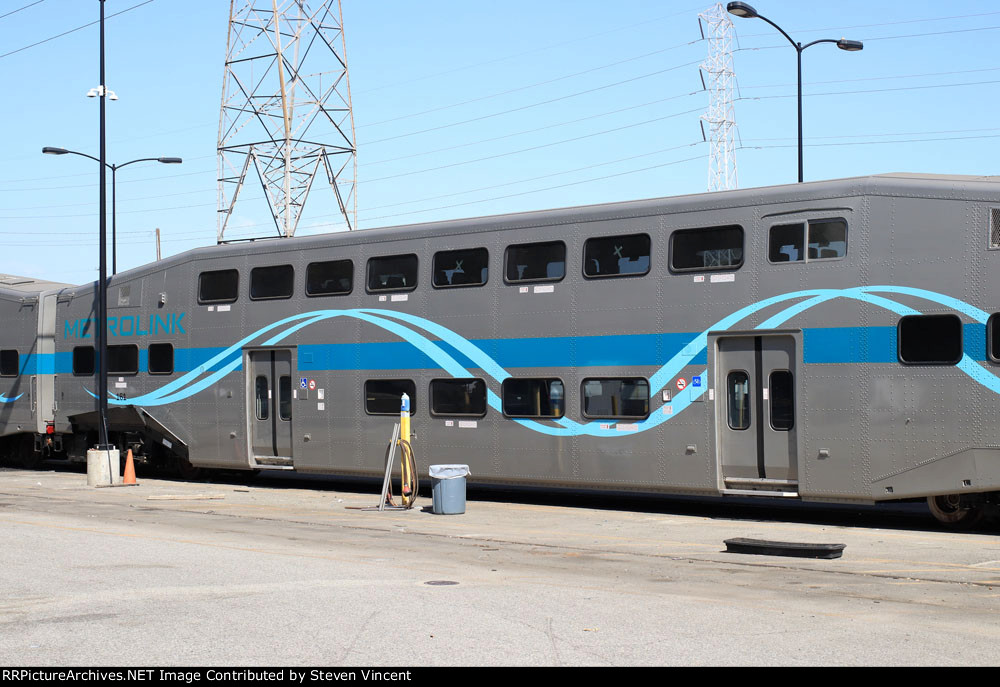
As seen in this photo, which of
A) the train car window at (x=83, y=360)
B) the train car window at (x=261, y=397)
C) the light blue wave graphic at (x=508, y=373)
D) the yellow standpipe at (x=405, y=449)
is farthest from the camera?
the train car window at (x=83, y=360)

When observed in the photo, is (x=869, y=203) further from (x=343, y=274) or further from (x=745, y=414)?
(x=343, y=274)

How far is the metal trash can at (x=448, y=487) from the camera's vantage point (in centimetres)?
1684

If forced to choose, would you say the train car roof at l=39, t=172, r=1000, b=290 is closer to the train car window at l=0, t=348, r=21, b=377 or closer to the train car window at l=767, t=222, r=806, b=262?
the train car window at l=767, t=222, r=806, b=262

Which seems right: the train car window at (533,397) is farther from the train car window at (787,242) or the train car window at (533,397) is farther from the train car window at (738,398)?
the train car window at (787,242)

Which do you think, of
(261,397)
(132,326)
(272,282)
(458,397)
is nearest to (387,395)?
(458,397)

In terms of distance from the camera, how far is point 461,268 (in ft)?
60.6

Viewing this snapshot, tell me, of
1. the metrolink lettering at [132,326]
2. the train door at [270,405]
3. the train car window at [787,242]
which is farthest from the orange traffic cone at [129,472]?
the train car window at [787,242]

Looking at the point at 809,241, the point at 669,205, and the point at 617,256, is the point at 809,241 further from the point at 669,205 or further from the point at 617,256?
the point at 617,256

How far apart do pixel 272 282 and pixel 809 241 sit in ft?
34.9

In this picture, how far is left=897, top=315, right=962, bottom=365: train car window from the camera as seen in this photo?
1377 centimetres

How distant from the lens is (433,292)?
18844 mm

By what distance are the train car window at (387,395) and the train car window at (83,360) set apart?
347 inches
